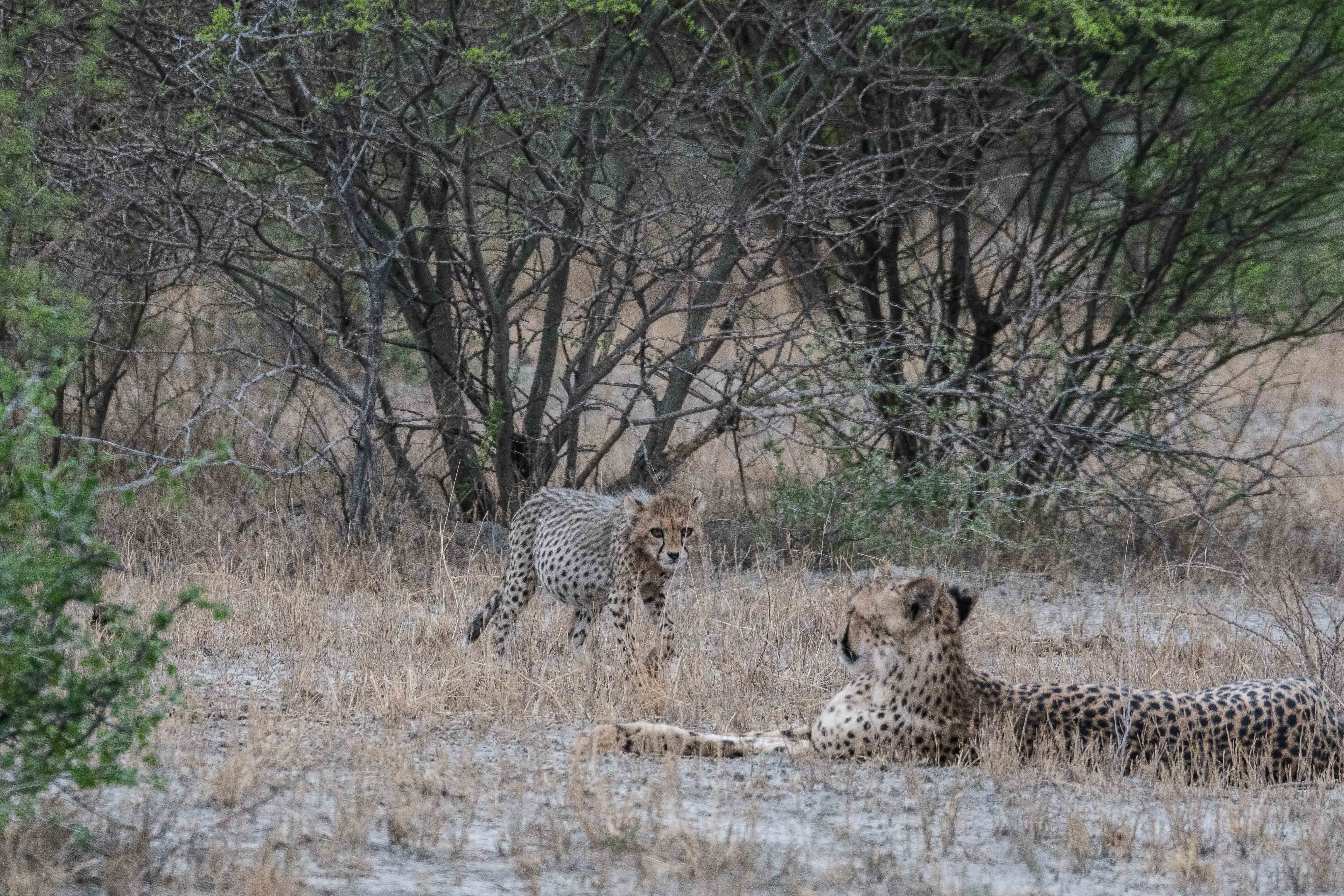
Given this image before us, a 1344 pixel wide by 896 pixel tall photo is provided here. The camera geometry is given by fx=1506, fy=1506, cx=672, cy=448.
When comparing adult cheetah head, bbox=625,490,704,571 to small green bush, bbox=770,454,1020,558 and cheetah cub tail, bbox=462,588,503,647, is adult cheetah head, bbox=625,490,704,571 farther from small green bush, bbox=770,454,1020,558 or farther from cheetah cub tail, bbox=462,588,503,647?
small green bush, bbox=770,454,1020,558

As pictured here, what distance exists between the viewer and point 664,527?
6.13 m

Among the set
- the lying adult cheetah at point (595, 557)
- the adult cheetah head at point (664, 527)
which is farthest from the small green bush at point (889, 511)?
the adult cheetah head at point (664, 527)

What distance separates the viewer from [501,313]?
329 inches

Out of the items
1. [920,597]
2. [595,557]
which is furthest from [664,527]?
[920,597]

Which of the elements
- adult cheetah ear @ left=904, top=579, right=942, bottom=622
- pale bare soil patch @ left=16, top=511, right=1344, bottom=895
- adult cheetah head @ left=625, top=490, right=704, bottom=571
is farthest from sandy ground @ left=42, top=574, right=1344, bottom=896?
adult cheetah head @ left=625, top=490, right=704, bottom=571

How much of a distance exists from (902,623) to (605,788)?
1205 mm

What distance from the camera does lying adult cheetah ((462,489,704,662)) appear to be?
6164 mm

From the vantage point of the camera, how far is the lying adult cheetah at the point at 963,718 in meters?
4.69

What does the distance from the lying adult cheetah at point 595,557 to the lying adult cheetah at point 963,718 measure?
3.71 ft

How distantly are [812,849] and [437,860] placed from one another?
939mm

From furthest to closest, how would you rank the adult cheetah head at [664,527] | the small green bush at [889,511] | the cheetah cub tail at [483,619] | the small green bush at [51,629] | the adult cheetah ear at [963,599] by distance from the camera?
1. the small green bush at [889,511]
2. the cheetah cub tail at [483,619]
3. the adult cheetah head at [664,527]
4. the adult cheetah ear at [963,599]
5. the small green bush at [51,629]

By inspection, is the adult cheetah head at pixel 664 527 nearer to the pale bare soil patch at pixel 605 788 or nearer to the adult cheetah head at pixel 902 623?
the pale bare soil patch at pixel 605 788

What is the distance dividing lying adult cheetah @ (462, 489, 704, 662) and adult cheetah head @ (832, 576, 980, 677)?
1.17 meters

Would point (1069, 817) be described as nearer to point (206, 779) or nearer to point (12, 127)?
point (206, 779)
